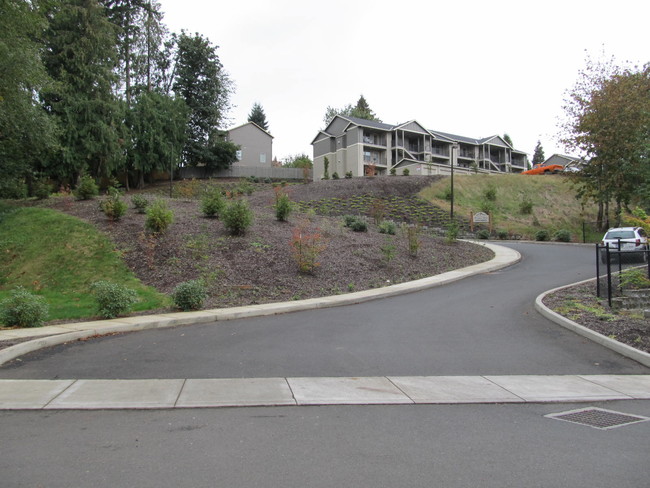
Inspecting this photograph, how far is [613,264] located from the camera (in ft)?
50.1

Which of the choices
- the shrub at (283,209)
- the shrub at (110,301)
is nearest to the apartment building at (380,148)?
the shrub at (283,209)

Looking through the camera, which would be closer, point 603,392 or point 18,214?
point 603,392

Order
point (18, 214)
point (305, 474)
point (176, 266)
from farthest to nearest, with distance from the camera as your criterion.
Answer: point (18, 214) → point (176, 266) → point (305, 474)

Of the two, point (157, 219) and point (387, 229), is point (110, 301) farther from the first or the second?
point (387, 229)

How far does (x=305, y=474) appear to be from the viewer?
11.9ft

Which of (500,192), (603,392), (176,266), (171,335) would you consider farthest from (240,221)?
(500,192)

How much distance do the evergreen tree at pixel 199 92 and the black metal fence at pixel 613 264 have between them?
1705 inches

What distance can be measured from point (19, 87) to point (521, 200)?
40.5m

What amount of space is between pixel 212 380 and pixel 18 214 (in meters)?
20.1

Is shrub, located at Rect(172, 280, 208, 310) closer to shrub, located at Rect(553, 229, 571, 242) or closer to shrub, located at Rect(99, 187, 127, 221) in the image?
shrub, located at Rect(99, 187, 127, 221)

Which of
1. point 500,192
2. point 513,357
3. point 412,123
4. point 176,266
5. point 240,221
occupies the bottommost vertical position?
point 513,357

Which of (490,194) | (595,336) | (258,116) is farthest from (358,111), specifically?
(595,336)

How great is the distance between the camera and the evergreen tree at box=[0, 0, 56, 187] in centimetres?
1775

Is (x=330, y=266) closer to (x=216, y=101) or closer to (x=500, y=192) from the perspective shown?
(x=500, y=192)
